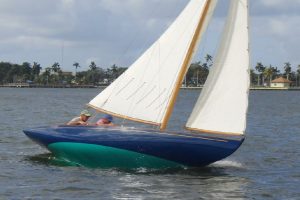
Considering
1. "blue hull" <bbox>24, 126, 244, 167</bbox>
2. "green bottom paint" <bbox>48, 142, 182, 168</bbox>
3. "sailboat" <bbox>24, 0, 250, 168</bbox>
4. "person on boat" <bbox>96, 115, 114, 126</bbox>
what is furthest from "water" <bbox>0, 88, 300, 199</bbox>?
"person on boat" <bbox>96, 115, 114, 126</bbox>

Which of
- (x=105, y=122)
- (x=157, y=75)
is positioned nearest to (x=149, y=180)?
(x=105, y=122)

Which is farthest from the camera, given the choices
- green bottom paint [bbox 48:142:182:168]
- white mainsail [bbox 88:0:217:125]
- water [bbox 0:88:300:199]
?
white mainsail [bbox 88:0:217:125]

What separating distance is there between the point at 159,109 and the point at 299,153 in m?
10.4

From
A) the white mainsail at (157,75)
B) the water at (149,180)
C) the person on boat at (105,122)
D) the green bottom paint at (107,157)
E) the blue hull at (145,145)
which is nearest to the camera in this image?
the water at (149,180)

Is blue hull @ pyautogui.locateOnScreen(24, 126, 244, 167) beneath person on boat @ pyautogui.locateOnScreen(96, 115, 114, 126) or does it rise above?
beneath

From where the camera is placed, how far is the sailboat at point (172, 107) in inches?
862

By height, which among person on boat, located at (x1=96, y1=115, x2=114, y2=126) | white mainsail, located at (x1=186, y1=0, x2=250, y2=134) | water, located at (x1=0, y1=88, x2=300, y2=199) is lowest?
water, located at (x1=0, y1=88, x2=300, y2=199)

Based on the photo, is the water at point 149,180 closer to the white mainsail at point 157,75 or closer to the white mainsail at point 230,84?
the white mainsail at point 230,84

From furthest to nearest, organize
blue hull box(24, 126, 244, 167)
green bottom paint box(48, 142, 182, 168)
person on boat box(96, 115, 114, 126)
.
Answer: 1. person on boat box(96, 115, 114, 126)
2. green bottom paint box(48, 142, 182, 168)
3. blue hull box(24, 126, 244, 167)

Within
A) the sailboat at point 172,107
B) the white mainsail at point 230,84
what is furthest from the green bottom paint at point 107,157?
the white mainsail at point 230,84

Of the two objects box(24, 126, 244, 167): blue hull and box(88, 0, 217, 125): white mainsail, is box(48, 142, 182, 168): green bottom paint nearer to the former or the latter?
box(24, 126, 244, 167): blue hull

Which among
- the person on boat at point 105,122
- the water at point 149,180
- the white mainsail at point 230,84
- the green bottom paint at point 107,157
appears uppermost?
the white mainsail at point 230,84

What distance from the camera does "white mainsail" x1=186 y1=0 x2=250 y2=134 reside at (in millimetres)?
21859

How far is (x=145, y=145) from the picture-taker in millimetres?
21922
